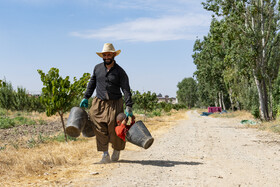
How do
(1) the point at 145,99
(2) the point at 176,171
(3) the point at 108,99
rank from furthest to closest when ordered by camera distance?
(1) the point at 145,99 < (3) the point at 108,99 < (2) the point at 176,171

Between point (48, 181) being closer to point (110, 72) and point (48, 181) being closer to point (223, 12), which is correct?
point (110, 72)

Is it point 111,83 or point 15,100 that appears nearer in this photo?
point 111,83

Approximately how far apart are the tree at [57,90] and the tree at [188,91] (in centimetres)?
11135

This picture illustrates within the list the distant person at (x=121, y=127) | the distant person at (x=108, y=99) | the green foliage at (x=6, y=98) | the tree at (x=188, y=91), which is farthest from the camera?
the tree at (x=188, y=91)

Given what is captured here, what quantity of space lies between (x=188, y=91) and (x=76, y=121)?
11898 centimetres

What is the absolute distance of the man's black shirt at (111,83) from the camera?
6.52 m

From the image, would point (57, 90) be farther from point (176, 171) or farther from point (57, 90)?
point (176, 171)

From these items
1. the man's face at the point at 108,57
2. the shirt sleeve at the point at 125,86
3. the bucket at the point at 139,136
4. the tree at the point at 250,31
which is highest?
the tree at the point at 250,31

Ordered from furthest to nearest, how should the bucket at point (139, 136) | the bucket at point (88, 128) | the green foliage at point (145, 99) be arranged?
1. the green foliage at point (145, 99)
2. the bucket at point (88, 128)
3. the bucket at point (139, 136)

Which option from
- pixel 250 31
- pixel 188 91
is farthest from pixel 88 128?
pixel 188 91

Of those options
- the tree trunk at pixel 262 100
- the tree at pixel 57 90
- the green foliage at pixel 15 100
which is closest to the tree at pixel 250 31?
the tree trunk at pixel 262 100

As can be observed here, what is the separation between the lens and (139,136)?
6.12 metres

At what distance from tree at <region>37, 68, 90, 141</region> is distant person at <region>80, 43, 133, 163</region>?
4.83 meters

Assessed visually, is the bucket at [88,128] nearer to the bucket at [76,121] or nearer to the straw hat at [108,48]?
the bucket at [76,121]
